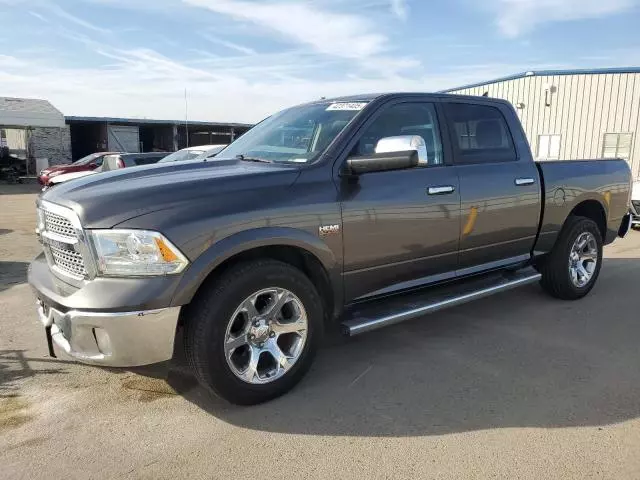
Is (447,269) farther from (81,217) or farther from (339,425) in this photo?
(81,217)

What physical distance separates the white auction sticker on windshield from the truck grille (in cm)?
205

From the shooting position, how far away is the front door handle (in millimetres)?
3901

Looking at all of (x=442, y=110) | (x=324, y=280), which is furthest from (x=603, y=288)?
(x=324, y=280)

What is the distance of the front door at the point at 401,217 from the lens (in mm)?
3537

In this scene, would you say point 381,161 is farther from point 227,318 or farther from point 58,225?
point 58,225

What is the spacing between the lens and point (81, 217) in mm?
2836

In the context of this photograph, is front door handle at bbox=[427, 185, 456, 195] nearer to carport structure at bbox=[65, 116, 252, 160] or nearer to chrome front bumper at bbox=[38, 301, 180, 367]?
chrome front bumper at bbox=[38, 301, 180, 367]

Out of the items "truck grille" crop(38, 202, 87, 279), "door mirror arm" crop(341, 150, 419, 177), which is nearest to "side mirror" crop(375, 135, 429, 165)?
"door mirror arm" crop(341, 150, 419, 177)

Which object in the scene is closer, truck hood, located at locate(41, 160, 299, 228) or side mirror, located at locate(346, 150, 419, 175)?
truck hood, located at locate(41, 160, 299, 228)

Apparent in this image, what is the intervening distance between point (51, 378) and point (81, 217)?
4.85 feet

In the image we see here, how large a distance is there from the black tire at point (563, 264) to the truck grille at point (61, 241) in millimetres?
4319

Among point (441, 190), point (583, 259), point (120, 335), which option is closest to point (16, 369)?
point (120, 335)

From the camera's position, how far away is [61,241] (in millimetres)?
3061

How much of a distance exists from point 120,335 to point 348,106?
229 cm
